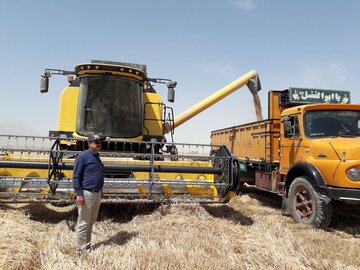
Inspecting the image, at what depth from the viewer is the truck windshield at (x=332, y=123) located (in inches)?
255

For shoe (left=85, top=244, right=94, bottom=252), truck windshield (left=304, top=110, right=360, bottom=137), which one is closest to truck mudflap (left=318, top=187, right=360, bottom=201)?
truck windshield (left=304, top=110, right=360, bottom=137)

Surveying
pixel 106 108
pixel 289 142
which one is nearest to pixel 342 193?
pixel 289 142

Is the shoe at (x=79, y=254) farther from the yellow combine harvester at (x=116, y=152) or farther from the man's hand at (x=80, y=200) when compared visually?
the yellow combine harvester at (x=116, y=152)

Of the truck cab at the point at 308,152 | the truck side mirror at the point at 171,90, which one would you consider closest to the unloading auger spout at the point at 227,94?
the truck cab at the point at 308,152

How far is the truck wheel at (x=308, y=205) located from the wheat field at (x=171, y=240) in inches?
8.4

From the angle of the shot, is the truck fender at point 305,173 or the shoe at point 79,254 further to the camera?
the truck fender at point 305,173

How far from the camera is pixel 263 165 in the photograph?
857cm

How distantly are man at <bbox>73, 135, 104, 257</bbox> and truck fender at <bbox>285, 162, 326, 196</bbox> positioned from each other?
3843 millimetres

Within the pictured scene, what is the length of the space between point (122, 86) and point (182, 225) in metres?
3.58

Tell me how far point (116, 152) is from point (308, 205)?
384 cm

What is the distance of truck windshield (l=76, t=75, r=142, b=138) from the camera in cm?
698

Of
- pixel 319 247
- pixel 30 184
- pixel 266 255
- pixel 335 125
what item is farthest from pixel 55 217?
pixel 335 125

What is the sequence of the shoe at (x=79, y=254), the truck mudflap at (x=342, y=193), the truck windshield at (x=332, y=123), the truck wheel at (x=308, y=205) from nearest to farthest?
the shoe at (x=79, y=254) < the truck mudflap at (x=342, y=193) < the truck wheel at (x=308, y=205) < the truck windshield at (x=332, y=123)

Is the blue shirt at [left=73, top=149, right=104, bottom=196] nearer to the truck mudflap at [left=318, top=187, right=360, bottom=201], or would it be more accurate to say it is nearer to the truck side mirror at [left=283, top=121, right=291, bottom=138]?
the truck mudflap at [left=318, top=187, right=360, bottom=201]
